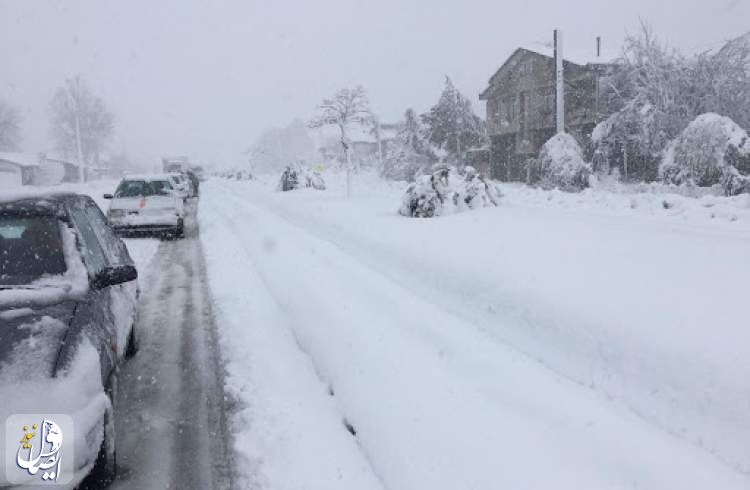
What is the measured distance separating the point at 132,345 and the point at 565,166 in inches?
959

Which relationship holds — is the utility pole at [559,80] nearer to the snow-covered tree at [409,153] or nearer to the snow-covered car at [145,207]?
the snow-covered tree at [409,153]

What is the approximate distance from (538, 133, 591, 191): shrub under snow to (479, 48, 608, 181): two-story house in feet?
28.5

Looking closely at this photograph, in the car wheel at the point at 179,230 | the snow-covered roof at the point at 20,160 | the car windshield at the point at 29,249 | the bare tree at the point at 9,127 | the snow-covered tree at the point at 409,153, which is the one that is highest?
the bare tree at the point at 9,127

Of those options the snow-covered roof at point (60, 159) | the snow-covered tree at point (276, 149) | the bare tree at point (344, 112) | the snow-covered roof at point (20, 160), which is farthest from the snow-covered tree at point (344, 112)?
the snow-covered tree at point (276, 149)

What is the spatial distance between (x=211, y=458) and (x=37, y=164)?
86.2 metres

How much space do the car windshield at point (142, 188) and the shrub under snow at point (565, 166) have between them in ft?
60.3

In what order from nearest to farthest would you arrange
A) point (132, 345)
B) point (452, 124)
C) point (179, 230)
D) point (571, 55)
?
point (132, 345)
point (179, 230)
point (571, 55)
point (452, 124)

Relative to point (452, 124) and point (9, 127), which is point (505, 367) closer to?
point (452, 124)

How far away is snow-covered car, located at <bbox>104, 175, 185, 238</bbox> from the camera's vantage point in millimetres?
15391

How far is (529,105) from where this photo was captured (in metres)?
40.4

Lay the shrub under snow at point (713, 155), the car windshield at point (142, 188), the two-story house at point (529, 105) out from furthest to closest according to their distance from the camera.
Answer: the two-story house at point (529, 105)
the shrub under snow at point (713, 155)
the car windshield at point (142, 188)

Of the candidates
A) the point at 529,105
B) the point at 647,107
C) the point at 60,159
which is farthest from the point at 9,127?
the point at 647,107

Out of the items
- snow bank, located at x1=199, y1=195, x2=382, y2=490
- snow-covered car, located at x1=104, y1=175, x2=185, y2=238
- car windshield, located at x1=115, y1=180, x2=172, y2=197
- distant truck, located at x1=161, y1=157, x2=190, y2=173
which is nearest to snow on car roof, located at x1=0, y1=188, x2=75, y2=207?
snow bank, located at x1=199, y1=195, x2=382, y2=490

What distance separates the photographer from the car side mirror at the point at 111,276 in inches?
170
